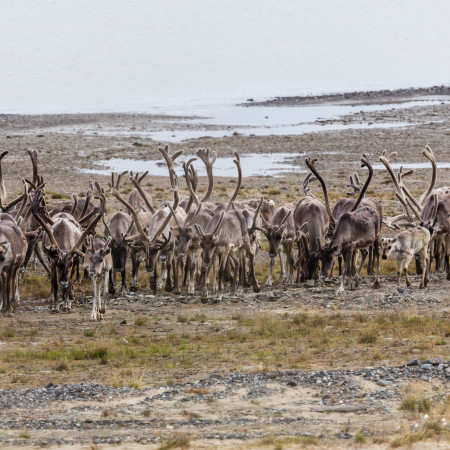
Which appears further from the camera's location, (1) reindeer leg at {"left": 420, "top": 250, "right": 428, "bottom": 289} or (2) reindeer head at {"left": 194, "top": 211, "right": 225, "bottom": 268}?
(2) reindeer head at {"left": 194, "top": 211, "right": 225, "bottom": 268}

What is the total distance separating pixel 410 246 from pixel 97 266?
7416 mm

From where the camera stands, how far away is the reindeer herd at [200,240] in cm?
2105

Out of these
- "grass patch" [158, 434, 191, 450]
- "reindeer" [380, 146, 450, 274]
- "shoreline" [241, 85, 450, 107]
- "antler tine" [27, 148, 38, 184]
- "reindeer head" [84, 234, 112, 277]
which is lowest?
"grass patch" [158, 434, 191, 450]

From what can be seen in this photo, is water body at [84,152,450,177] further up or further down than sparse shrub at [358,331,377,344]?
further up

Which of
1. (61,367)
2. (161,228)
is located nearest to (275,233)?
(161,228)

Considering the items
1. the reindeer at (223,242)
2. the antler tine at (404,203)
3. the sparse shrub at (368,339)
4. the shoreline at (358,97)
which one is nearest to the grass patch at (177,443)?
the sparse shrub at (368,339)

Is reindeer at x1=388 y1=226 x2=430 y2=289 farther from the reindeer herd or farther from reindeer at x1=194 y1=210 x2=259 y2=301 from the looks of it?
reindeer at x1=194 y1=210 x2=259 y2=301

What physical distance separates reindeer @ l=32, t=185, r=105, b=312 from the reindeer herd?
0.08 feet

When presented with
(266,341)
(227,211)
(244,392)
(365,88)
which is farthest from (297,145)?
(365,88)

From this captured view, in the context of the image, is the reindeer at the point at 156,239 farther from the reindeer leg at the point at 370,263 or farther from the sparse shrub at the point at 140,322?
the reindeer leg at the point at 370,263

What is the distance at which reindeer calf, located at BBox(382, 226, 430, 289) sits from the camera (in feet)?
72.0

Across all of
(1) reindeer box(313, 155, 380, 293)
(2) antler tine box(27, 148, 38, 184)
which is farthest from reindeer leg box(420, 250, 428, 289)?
(2) antler tine box(27, 148, 38, 184)

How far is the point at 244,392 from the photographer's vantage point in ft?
44.7

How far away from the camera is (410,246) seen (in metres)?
22.0
